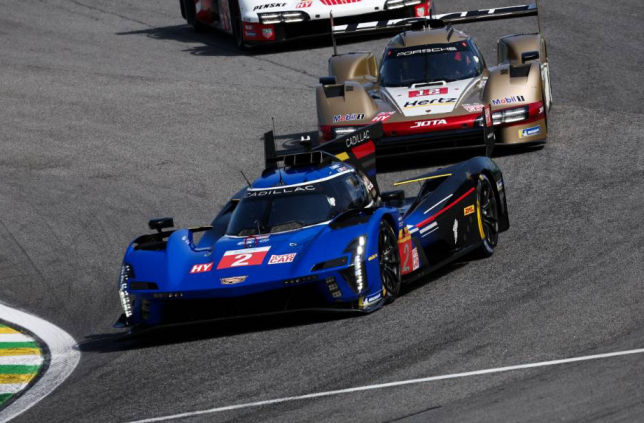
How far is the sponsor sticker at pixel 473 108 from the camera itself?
605 inches

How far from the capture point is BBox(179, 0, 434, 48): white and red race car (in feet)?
73.5

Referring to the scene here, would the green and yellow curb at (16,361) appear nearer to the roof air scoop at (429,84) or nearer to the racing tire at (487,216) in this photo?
the racing tire at (487,216)

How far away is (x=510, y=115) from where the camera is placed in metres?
15.7

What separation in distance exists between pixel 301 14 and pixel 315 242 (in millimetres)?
13450

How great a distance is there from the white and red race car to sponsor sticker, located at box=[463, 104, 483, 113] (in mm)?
6935

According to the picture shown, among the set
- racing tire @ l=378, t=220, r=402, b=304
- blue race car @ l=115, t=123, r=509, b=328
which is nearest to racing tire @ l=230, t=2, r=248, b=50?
blue race car @ l=115, t=123, r=509, b=328

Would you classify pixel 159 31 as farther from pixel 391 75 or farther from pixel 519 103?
pixel 519 103

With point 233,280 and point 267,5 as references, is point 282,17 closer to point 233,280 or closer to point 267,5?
point 267,5

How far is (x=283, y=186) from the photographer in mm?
10562

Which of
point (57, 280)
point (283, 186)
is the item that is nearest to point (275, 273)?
point (283, 186)

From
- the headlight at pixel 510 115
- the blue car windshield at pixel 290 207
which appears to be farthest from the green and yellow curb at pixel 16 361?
the headlight at pixel 510 115

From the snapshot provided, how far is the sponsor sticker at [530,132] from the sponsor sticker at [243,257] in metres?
6.86

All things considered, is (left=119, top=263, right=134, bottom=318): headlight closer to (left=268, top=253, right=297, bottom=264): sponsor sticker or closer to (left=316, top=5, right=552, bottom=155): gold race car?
(left=268, top=253, right=297, bottom=264): sponsor sticker

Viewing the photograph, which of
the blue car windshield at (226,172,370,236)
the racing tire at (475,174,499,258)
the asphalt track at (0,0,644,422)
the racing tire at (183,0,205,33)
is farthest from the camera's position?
the racing tire at (183,0,205,33)
